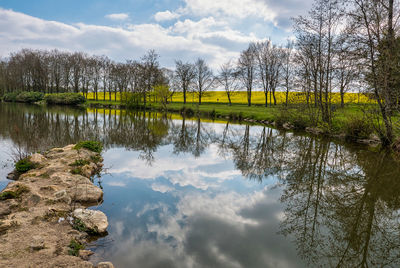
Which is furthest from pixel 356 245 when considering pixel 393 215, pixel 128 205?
pixel 128 205

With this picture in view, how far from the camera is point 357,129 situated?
1842cm

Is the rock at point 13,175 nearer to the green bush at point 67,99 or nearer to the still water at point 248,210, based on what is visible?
the still water at point 248,210

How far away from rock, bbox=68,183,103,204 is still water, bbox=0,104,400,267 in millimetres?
313

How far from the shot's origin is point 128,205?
6.89m

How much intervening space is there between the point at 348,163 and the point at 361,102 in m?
6.32

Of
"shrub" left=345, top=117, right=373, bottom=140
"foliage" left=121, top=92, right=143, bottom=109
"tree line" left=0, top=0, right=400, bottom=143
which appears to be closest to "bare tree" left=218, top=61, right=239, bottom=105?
"tree line" left=0, top=0, right=400, bottom=143

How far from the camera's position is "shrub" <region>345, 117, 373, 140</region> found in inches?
706

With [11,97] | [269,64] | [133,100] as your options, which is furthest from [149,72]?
[11,97]

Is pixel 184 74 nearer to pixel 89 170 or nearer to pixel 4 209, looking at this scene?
pixel 89 170

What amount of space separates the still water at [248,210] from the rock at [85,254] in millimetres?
136

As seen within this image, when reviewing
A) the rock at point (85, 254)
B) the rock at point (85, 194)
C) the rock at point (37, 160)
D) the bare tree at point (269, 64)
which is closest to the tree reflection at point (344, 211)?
the rock at point (85, 254)

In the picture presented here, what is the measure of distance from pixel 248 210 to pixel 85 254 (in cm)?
427

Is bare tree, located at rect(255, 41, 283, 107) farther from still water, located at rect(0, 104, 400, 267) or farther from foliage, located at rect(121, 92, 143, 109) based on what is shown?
still water, located at rect(0, 104, 400, 267)

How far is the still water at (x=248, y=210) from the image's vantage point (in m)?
4.79
